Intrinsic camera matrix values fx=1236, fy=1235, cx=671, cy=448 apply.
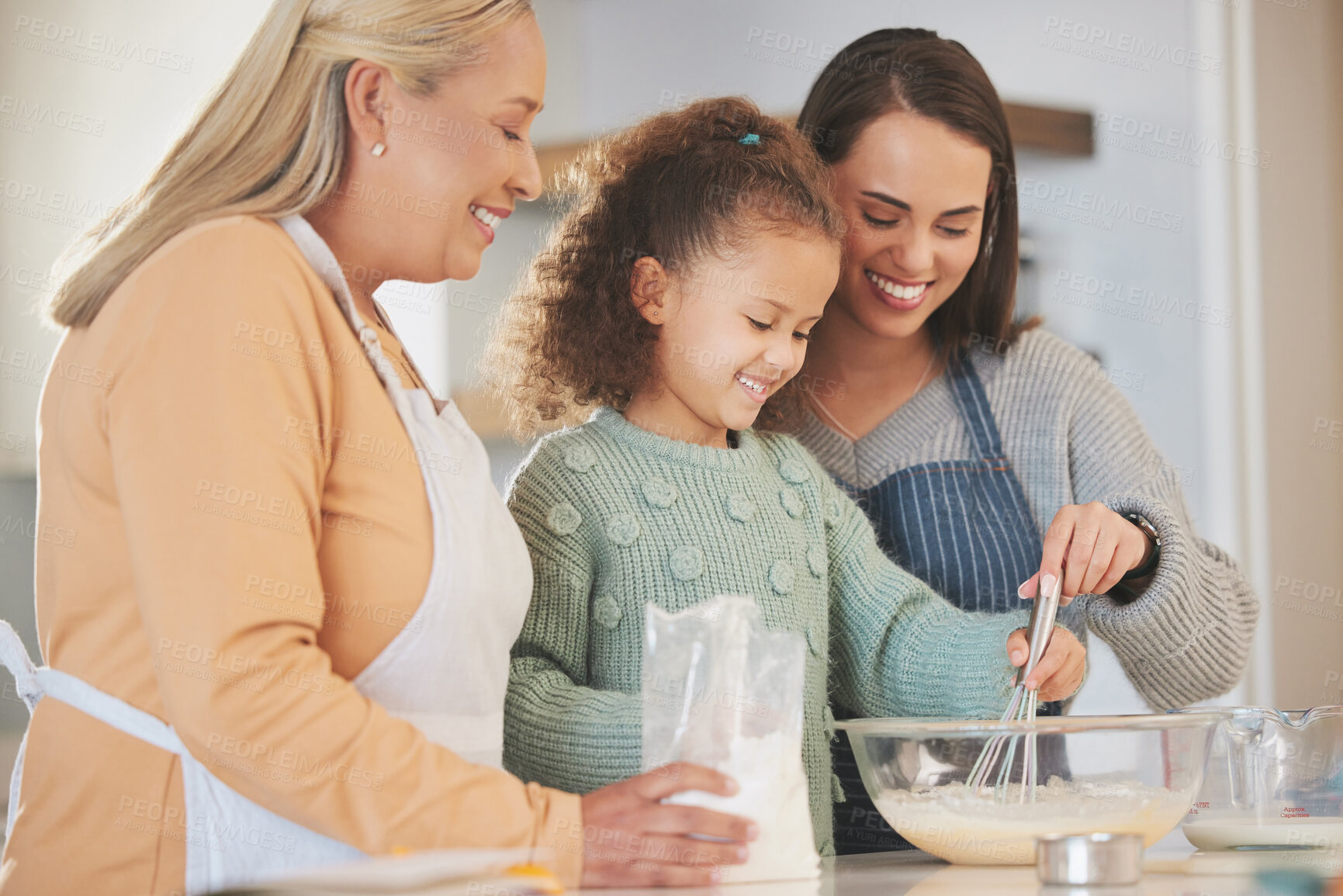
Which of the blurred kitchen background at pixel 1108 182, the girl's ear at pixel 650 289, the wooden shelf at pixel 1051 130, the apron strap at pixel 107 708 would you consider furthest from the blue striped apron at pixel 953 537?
the wooden shelf at pixel 1051 130

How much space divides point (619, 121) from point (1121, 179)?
119 centimetres

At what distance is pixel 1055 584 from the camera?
1156 millimetres

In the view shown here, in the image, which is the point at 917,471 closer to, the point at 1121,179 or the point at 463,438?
the point at 463,438

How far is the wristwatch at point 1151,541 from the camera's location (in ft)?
4.31

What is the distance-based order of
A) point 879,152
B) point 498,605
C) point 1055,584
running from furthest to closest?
point 879,152
point 1055,584
point 498,605

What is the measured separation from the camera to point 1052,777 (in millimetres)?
959

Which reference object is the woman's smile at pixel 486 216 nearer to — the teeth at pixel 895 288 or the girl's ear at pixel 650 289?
the girl's ear at pixel 650 289

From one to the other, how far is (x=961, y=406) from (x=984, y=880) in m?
0.73

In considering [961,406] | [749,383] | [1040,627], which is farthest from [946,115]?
[1040,627]

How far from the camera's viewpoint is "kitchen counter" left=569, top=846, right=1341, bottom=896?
81 centimetres

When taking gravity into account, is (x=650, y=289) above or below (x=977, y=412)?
above

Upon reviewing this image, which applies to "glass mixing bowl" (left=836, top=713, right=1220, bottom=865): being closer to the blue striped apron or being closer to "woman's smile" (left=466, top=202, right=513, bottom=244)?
the blue striped apron

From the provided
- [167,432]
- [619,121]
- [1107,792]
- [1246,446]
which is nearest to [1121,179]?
[1246,446]

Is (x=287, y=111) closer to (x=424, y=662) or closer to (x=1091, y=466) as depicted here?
(x=424, y=662)
